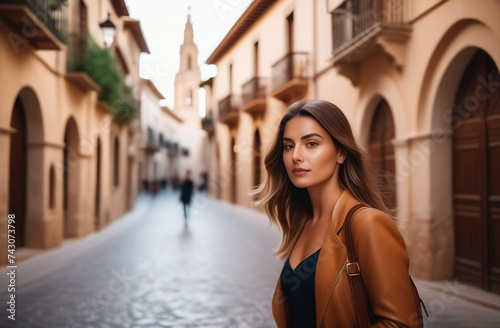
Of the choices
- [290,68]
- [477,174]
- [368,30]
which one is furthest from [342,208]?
[290,68]

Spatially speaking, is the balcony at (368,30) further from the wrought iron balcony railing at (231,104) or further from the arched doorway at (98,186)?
the wrought iron balcony railing at (231,104)

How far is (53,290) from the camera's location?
231 inches

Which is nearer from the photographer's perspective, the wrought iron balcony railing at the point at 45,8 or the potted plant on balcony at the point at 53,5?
the wrought iron balcony railing at the point at 45,8

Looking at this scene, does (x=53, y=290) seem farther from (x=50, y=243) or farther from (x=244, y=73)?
(x=244, y=73)

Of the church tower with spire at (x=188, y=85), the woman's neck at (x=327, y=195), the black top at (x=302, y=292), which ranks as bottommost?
the black top at (x=302, y=292)

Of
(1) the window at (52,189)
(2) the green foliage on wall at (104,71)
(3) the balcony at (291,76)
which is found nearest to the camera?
(1) the window at (52,189)

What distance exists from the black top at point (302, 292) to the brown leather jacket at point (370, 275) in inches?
2.5

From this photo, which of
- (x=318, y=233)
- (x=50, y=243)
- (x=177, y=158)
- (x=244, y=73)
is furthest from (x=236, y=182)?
(x=177, y=158)

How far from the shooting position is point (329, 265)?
52.6 inches

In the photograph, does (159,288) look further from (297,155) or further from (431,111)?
(297,155)

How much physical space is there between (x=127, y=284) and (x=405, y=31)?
17.1 feet

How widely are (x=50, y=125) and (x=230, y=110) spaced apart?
12856 millimetres

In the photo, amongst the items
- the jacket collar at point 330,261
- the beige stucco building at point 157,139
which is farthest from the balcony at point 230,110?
the jacket collar at point 330,261

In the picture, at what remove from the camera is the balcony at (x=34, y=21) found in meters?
6.51
